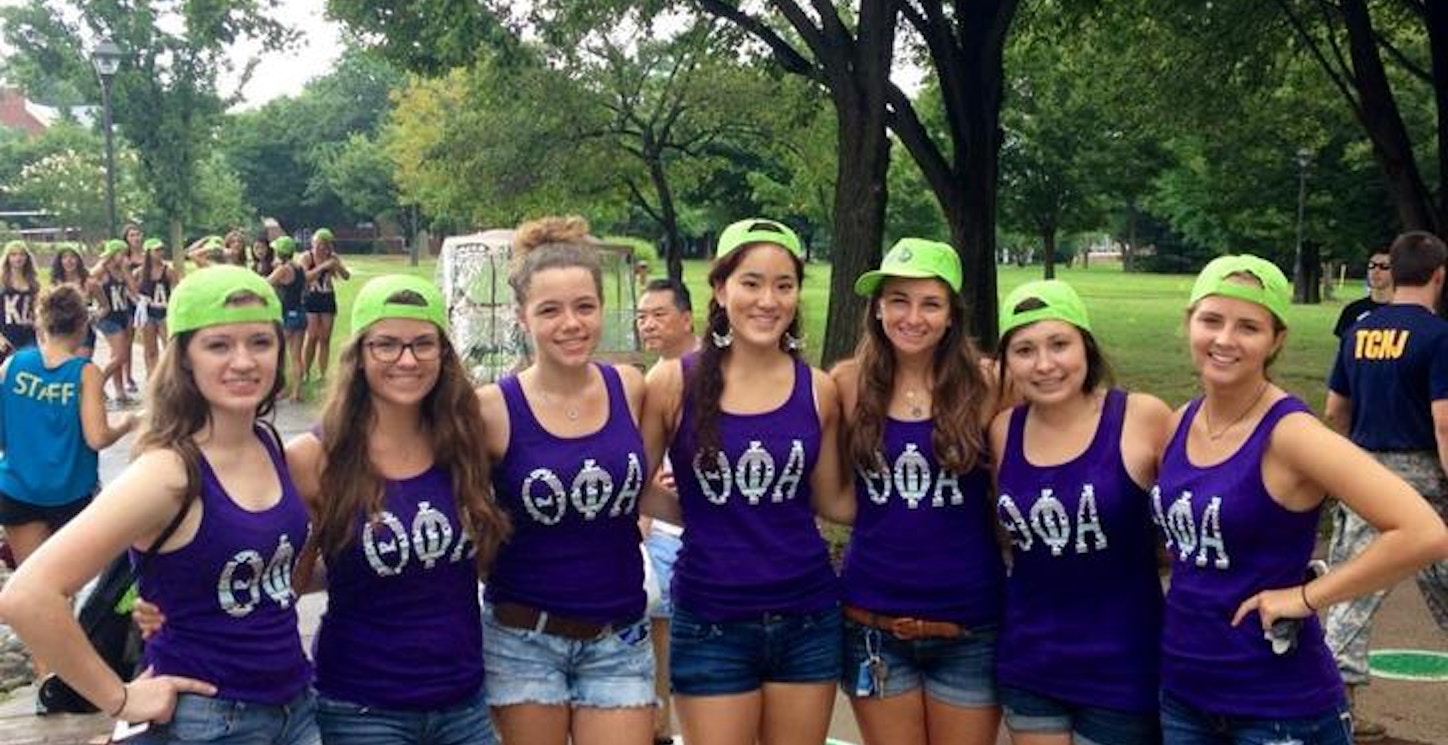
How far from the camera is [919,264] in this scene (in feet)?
11.8

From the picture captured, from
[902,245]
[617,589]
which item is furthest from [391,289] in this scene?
[902,245]

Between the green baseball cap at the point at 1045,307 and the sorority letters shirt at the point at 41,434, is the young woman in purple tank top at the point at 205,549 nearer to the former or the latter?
the green baseball cap at the point at 1045,307

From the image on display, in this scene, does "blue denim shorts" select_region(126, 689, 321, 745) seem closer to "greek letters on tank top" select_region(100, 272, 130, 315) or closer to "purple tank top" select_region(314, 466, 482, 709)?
"purple tank top" select_region(314, 466, 482, 709)

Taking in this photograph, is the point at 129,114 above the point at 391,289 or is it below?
above

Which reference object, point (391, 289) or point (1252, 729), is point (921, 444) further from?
point (391, 289)

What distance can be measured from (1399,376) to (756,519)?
353 centimetres

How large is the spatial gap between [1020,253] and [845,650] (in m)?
76.5

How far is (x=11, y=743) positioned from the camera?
5098 mm

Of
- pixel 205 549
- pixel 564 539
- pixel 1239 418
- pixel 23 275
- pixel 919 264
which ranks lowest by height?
pixel 564 539

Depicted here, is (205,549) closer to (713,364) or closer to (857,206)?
(713,364)

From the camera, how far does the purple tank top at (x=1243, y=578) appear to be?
294cm

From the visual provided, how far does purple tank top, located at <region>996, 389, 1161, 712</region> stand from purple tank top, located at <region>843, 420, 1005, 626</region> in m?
0.17

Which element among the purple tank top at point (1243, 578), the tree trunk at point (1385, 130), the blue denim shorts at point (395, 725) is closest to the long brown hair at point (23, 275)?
the blue denim shorts at point (395, 725)

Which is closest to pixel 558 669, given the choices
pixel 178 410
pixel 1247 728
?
pixel 178 410
